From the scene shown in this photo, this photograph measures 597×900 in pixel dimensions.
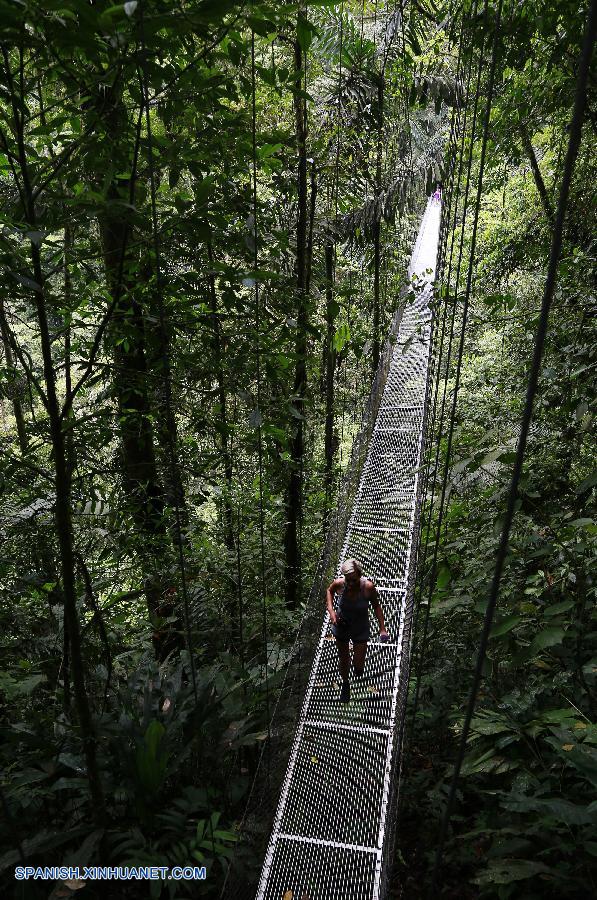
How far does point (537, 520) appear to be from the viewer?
2.59 m

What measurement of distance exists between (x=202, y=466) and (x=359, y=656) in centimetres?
115

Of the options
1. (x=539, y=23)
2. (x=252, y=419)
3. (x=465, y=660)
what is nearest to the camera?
(x=252, y=419)

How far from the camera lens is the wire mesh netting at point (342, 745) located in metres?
1.78

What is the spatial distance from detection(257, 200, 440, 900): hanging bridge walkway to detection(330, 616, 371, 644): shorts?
192 millimetres

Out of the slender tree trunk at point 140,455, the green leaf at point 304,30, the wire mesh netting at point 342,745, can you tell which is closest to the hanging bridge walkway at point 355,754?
the wire mesh netting at point 342,745

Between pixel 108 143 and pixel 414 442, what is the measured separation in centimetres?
333

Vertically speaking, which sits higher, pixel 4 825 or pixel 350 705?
pixel 350 705

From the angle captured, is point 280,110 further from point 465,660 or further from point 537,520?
point 465,660

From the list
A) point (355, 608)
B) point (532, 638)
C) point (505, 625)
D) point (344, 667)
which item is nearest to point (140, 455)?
point (355, 608)

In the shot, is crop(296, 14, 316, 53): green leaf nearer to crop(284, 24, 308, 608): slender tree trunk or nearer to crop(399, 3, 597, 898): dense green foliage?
crop(399, 3, 597, 898): dense green foliage

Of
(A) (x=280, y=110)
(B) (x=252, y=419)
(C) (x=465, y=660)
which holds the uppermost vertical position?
(A) (x=280, y=110)

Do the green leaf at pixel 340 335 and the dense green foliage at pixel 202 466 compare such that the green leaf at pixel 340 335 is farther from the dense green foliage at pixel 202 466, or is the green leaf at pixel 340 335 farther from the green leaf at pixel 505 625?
the green leaf at pixel 505 625

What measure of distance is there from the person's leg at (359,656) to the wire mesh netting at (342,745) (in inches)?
1.7

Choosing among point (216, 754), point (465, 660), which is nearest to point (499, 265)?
point (465, 660)
